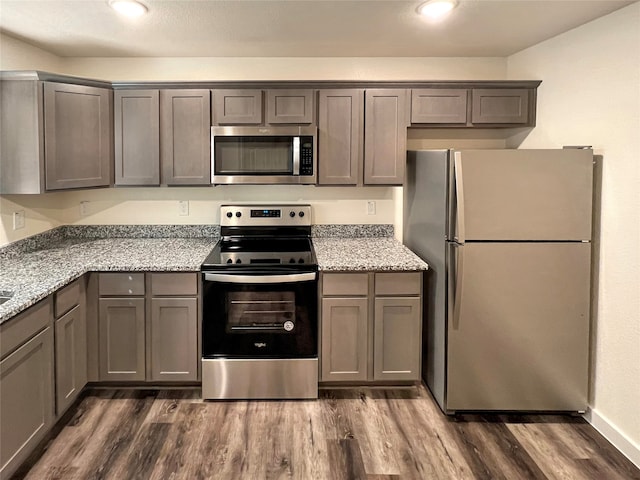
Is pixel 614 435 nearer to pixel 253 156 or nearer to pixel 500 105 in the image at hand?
pixel 500 105

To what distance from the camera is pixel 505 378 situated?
2.97 m

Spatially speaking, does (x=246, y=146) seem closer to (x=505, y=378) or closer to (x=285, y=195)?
(x=285, y=195)

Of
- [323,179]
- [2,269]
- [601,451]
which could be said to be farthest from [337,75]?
[601,451]

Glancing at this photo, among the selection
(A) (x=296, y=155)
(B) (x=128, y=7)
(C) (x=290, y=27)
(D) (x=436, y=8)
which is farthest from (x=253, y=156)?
(D) (x=436, y=8)

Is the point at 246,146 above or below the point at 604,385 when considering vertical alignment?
above

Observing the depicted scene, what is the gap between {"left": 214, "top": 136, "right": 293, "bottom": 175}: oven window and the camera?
11.4 ft

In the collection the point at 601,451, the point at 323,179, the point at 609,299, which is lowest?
the point at 601,451

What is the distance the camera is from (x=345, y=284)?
3.18 metres

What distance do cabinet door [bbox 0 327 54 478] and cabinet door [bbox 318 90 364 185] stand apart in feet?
6.42

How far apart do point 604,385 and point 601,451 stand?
0.36m

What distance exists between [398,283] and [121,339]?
1.72 meters

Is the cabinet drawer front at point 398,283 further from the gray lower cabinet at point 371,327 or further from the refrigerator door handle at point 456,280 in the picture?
the refrigerator door handle at point 456,280

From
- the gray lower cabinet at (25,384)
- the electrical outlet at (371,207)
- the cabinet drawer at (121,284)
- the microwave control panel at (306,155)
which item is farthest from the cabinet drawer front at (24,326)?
the electrical outlet at (371,207)

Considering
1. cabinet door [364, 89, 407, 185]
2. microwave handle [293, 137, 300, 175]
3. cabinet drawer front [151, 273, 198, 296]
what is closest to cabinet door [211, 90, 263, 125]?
microwave handle [293, 137, 300, 175]
